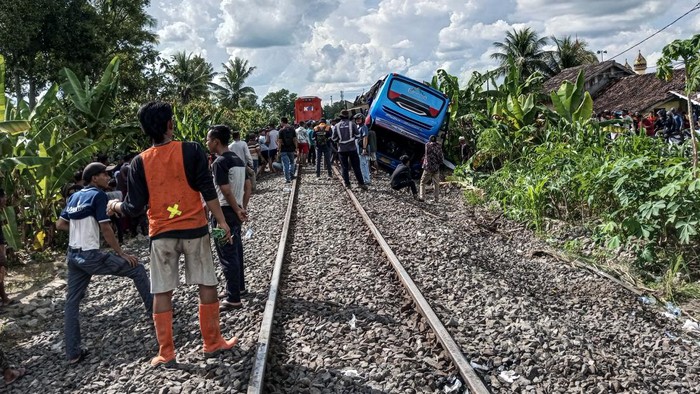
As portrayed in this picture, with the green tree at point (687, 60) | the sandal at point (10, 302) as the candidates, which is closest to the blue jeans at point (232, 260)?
the sandal at point (10, 302)

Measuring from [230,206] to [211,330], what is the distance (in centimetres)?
139

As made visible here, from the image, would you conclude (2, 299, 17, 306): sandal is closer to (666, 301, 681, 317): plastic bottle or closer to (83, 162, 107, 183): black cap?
(83, 162, 107, 183): black cap

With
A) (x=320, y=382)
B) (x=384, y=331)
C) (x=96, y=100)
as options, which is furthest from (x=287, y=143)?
(x=320, y=382)

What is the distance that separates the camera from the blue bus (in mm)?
15367

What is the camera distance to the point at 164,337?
4328 mm

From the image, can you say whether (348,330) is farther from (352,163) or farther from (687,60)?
(352,163)

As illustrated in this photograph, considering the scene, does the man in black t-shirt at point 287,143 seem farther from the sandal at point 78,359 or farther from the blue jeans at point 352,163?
the sandal at point 78,359

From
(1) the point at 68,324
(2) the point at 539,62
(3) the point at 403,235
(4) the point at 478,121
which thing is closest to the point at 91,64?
(4) the point at 478,121

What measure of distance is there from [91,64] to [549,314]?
25138 millimetres

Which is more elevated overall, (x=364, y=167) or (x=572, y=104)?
(x=572, y=104)

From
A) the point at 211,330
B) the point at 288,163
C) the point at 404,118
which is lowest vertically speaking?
the point at 211,330

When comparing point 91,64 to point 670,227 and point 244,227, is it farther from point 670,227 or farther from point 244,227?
point 670,227

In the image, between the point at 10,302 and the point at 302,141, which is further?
the point at 302,141

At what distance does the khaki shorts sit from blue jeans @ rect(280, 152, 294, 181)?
11.5m
